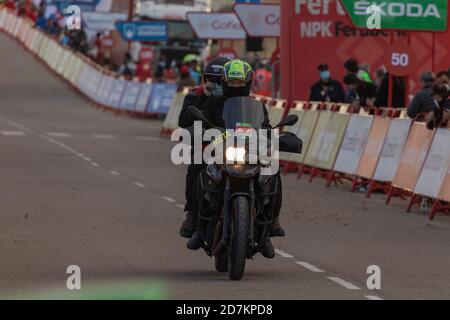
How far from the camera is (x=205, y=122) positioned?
13859 millimetres

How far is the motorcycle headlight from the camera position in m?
13.2

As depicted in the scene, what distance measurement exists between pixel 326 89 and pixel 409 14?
190 inches

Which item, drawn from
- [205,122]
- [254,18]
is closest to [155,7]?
[254,18]

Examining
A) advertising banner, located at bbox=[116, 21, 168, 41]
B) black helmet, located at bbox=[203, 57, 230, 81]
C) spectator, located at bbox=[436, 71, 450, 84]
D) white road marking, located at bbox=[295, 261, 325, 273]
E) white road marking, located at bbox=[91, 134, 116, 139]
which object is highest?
black helmet, located at bbox=[203, 57, 230, 81]

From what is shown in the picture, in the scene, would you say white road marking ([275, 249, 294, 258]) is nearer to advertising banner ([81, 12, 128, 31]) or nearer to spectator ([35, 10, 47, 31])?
advertising banner ([81, 12, 128, 31])

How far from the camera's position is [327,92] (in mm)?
31203

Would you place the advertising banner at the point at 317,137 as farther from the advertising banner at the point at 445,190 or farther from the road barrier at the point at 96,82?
the road barrier at the point at 96,82

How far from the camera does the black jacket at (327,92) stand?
3105 cm

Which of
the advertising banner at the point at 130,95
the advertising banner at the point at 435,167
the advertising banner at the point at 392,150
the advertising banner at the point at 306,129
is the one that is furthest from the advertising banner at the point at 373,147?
the advertising banner at the point at 130,95

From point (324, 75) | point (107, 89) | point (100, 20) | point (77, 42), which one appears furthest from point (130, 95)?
point (324, 75)

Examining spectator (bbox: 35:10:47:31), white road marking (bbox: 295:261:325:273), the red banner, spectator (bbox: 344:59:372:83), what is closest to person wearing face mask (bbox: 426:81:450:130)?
white road marking (bbox: 295:261:325:273)

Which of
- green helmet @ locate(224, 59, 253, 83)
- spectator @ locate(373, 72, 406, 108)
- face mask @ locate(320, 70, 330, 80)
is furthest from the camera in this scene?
face mask @ locate(320, 70, 330, 80)
